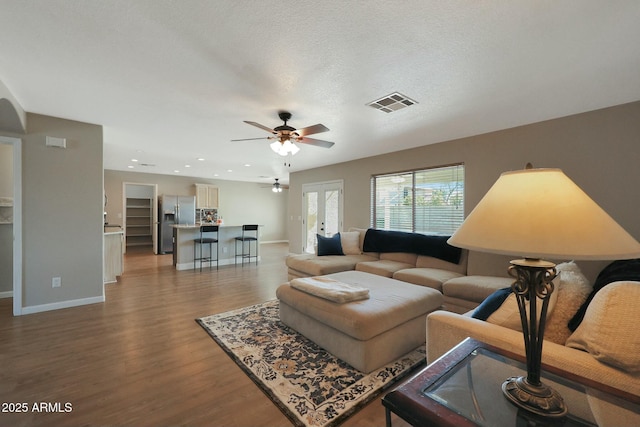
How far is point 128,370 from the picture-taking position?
2.16 m

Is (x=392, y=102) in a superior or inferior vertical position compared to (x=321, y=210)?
superior

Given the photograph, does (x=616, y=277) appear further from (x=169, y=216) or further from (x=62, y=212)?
(x=169, y=216)

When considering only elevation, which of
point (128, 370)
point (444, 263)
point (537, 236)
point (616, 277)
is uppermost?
point (537, 236)

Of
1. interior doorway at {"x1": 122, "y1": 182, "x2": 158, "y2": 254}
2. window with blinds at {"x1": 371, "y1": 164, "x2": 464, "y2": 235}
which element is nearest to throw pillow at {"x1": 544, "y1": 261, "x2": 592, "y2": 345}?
window with blinds at {"x1": 371, "y1": 164, "x2": 464, "y2": 235}

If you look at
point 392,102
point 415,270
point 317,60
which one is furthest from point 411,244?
point 317,60

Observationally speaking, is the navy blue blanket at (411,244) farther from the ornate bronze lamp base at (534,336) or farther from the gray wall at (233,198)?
the gray wall at (233,198)

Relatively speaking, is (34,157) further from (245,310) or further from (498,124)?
(498,124)

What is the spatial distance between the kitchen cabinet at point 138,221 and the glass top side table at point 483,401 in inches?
403

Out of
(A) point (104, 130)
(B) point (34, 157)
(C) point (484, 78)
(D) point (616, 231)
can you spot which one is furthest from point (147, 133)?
(D) point (616, 231)

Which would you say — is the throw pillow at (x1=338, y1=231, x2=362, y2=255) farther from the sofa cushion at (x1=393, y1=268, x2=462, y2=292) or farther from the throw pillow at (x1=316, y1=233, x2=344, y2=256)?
the sofa cushion at (x1=393, y1=268, x2=462, y2=292)

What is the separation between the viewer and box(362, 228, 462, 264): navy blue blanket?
394 centimetres

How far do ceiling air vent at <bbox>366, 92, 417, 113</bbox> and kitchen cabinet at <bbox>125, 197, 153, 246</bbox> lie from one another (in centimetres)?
902

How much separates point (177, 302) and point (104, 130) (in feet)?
9.24

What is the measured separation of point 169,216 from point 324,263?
20.7 feet
